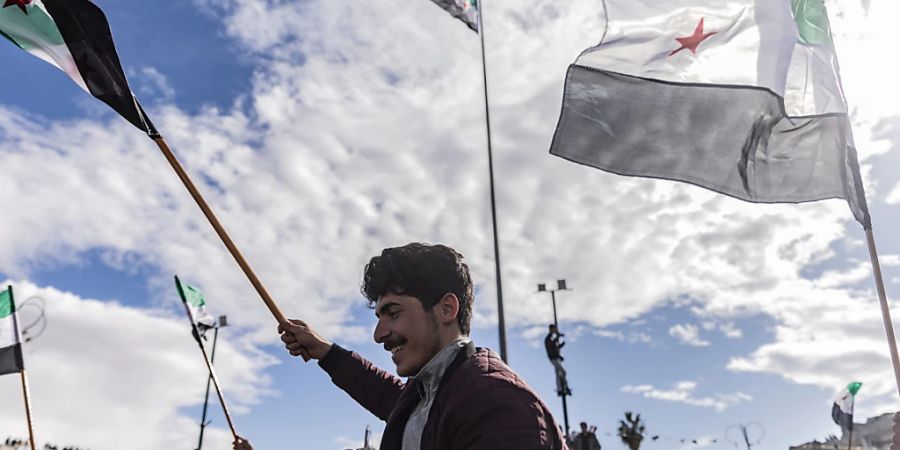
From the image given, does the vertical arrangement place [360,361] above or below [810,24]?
below

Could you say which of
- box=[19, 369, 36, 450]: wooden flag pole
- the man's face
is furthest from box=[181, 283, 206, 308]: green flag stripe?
the man's face

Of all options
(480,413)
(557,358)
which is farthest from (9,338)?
(557,358)

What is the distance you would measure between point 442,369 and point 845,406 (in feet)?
63.0

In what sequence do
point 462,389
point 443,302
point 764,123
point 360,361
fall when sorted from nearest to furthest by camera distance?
point 462,389
point 443,302
point 360,361
point 764,123

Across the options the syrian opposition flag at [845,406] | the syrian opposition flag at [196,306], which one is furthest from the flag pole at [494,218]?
the syrian opposition flag at [845,406]

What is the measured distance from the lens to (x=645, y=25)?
484cm

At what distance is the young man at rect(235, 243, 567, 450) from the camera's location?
201 centimetres

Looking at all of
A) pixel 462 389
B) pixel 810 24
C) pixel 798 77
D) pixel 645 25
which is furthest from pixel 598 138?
pixel 462 389

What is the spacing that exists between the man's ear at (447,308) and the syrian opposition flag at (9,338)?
9277mm

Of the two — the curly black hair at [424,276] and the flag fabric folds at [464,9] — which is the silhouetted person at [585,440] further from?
the curly black hair at [424,276]

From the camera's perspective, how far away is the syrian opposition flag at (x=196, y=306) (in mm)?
8312

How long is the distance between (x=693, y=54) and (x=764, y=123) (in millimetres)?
643

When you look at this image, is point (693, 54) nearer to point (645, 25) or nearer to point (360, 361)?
point (645, 25)

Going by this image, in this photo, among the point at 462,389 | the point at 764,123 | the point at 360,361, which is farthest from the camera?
the point at 764,123
